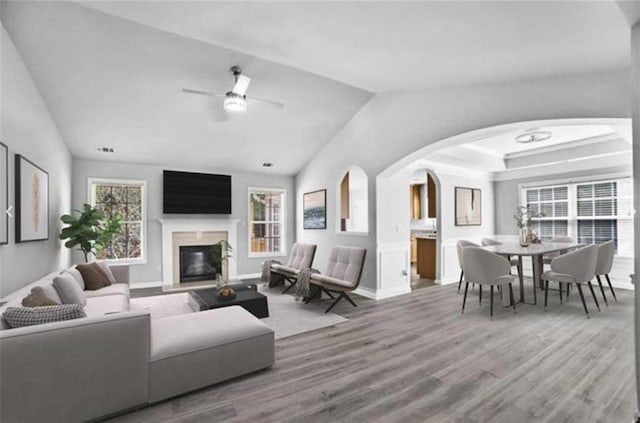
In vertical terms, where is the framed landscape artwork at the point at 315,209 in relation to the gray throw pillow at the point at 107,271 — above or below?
above

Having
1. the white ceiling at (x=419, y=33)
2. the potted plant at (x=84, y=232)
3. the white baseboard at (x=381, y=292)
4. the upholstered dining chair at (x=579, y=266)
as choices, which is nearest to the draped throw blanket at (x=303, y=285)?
the white baseboard at (x=381, y=292)

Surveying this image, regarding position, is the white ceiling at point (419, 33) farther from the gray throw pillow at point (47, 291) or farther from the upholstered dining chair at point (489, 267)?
the gray throw pillow at point (47, 291)

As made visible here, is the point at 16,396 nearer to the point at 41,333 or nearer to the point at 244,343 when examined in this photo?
the point at 41,333

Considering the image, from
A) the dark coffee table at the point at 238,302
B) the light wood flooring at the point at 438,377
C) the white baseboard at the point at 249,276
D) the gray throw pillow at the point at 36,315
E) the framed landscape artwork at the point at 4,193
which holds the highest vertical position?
the framed landscape artwork at the point at 4,193

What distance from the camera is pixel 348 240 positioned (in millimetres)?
5562

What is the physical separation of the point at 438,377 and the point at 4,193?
12.6 feet

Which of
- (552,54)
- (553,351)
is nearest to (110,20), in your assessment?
(552,54)

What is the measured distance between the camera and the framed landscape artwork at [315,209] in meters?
6.23

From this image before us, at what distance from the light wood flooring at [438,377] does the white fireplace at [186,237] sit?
3.77 metres

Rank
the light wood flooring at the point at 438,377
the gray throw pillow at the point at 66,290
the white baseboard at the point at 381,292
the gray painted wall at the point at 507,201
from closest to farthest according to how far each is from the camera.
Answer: the light wood flooring at the point at 438,377
the gray throw pillow at the point at 66,290
the white baseboard at the point at 381,292
the gray painted wall at the point at 507,201

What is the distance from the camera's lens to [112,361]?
1.88m

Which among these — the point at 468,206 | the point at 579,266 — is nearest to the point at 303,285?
the point at 579,266

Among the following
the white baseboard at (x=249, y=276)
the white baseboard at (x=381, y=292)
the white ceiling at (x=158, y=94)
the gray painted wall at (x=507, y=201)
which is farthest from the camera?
the gray painted wall at (x=507, y=201)

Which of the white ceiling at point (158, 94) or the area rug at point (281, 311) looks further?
the area rug at point (281, 311)
